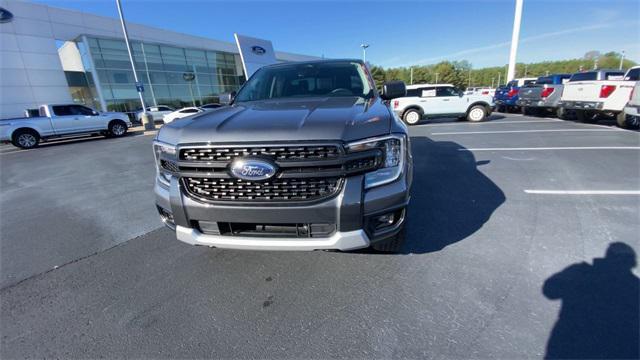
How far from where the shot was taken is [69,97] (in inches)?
847

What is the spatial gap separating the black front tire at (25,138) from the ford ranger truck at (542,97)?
70.1 ft

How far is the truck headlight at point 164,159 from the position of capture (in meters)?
2.06

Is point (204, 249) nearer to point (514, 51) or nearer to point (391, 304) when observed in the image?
point (391, 304)

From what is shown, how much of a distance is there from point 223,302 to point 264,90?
8.11 ft

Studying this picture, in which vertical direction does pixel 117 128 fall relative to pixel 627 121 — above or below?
above

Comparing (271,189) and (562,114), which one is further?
(562,114)

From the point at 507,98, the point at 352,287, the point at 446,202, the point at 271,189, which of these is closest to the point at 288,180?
the point at 271,189

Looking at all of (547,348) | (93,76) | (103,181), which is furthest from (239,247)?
(93,76)

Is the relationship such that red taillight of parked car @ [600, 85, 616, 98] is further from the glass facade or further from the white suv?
the glass facade

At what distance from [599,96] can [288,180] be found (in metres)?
11.9

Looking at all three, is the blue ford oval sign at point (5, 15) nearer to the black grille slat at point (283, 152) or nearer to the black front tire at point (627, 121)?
the black grille slat at point (283, 152)

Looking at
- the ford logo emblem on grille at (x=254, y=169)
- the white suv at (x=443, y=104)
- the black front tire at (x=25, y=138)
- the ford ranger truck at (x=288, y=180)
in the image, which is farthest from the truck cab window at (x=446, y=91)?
the black front tire at (x=25, y=138)

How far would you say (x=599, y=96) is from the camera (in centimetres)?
899

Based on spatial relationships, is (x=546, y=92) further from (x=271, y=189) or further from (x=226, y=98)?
(x=271, y=189)
